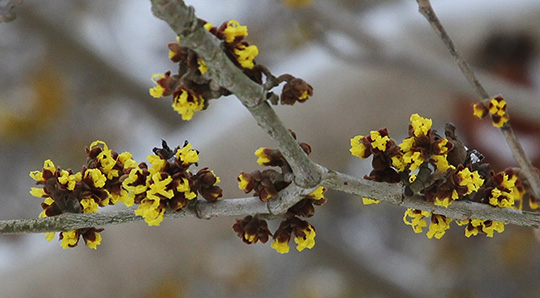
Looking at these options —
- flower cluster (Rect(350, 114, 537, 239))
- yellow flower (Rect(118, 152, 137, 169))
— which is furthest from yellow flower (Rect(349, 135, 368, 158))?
yellow flower (Rect(118, 152, 137, 169))

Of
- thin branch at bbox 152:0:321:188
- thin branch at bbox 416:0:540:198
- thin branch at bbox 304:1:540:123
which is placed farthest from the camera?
thin branch at bbox 304:1:540:123

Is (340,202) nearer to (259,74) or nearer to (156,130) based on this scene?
(156,130)

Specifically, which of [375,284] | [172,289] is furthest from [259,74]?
[375,284]

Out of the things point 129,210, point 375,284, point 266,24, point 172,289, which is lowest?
point 375,284

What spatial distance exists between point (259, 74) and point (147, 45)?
938 millimetres

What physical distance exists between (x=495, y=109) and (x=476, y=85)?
18 millimetres

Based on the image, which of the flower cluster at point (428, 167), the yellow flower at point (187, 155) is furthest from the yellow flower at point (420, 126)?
the yellow flower at point (187, 155)

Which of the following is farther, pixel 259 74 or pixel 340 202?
pixel 340 202

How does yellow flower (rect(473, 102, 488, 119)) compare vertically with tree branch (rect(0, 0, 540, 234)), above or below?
below

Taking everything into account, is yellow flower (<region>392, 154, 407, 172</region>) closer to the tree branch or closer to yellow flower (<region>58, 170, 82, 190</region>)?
the tree branch

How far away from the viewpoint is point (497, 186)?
0.93ft

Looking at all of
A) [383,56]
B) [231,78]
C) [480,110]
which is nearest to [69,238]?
[231,78]

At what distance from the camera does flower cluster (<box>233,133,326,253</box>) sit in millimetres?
258

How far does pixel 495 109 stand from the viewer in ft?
0.99
